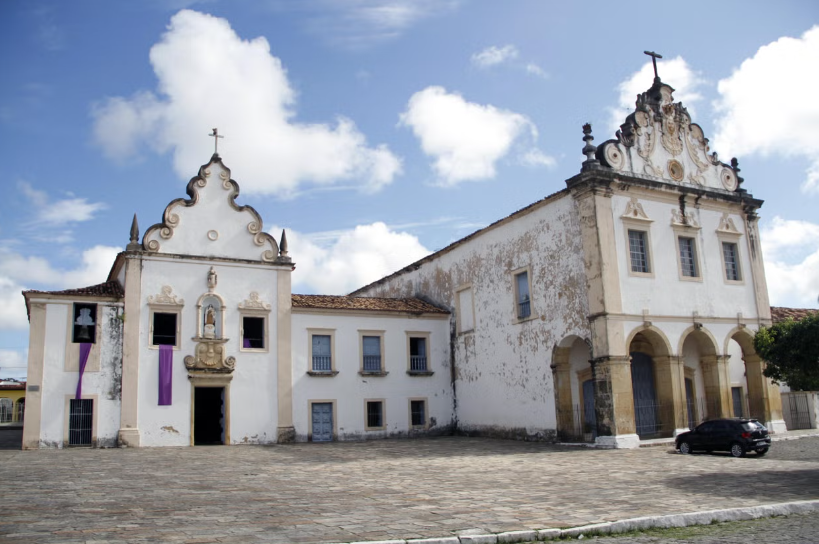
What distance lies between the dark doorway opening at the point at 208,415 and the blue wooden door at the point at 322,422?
3.58m

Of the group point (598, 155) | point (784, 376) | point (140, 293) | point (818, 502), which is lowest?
point (818, 502)

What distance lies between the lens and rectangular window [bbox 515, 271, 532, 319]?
25672 mm

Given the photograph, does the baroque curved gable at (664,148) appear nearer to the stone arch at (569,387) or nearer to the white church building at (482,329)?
the white church building at (482,329)

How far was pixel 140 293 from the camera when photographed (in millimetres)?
24578

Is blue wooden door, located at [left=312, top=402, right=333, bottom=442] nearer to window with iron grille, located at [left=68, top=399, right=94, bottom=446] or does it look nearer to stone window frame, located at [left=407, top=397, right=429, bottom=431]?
stone window frame, located at [left=407, top=397, right=429, bottom=431]

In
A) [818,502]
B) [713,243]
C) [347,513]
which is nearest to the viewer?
[347,513]

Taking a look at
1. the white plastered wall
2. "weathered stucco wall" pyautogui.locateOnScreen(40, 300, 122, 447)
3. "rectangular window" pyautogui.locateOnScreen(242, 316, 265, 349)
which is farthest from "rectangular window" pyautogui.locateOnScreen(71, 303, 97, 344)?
"rectangular window" pyautogui.locateOnScreen(242, 316, 265, 349)

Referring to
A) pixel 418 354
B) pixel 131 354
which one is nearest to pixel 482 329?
pixel 418 354

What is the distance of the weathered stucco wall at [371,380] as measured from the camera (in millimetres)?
27141

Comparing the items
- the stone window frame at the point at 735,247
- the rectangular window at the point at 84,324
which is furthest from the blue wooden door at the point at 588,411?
the rectangular window at the point at 84,324

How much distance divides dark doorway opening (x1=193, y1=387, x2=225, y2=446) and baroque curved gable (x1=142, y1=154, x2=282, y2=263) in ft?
17.1

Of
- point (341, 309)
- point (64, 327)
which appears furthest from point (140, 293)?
point (341, 309)

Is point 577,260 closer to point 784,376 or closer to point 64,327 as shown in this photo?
point 784,376

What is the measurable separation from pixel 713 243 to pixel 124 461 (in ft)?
69.1
